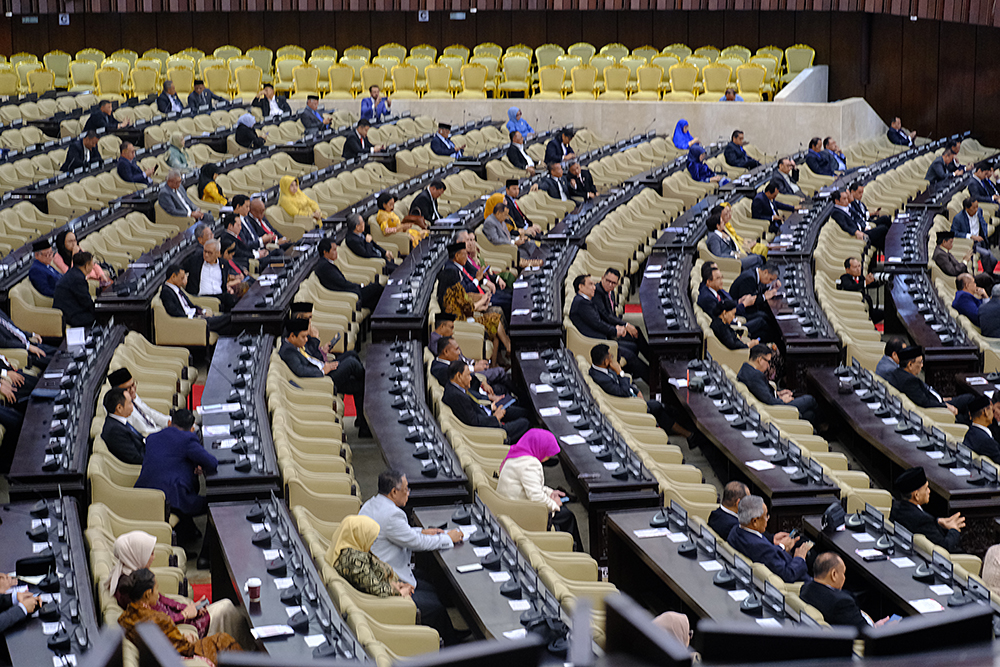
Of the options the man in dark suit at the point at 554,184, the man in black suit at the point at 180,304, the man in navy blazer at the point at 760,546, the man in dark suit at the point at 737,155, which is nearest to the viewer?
the man in navy blazer at the point at 760,546

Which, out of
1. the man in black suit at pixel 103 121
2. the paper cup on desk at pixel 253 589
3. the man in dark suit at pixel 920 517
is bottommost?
the man in dark suit at pixel 920 517

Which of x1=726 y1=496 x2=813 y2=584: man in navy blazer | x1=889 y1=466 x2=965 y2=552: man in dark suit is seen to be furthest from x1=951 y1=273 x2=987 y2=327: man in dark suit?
x1=726 y1=496 x2=813 y2=584: man in navy blazer

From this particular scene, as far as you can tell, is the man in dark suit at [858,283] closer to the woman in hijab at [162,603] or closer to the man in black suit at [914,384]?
the man in black suit at [914,384]

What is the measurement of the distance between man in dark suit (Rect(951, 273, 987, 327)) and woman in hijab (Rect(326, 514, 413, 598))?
6.99m

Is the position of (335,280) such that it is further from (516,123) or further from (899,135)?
(899,135)

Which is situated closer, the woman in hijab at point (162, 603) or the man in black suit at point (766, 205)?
the woman in hijab at point (162, 603)

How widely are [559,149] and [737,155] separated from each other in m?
2.66

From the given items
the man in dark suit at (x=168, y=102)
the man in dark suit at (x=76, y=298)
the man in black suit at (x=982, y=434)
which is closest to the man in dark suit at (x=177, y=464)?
the man in dark suit at (x=76, y=298)

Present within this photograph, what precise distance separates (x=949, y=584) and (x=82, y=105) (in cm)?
1577

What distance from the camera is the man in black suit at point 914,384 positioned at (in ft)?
28.2

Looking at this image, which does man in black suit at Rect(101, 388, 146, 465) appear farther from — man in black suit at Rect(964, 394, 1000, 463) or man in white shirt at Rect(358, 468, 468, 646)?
man in black suit at Rect(964, 394, 1000, 463)

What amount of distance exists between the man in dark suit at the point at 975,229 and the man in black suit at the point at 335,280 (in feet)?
21.5

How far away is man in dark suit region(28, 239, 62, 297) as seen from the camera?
9.04 metres

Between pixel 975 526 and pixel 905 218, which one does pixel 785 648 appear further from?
pixel 905 218
